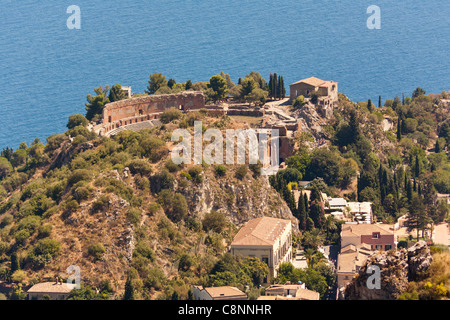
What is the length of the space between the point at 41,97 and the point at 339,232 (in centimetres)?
8427

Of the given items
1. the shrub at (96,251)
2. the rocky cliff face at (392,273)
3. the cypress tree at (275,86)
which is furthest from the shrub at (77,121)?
the rocky cliff face at (392,273)

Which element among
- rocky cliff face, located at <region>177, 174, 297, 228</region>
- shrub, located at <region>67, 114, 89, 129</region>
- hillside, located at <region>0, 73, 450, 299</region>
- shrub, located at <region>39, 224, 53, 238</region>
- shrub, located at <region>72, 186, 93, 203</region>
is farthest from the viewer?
shrub, located at <region>67, 114, 89, 129</region>

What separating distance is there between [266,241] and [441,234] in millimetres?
22955

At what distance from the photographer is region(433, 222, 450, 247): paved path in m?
80.2

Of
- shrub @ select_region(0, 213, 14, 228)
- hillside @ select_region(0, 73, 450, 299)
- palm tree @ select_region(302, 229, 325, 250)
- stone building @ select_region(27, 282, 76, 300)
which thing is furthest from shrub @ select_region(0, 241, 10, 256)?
palm tree @ select_region(302, 229, 325, 250)

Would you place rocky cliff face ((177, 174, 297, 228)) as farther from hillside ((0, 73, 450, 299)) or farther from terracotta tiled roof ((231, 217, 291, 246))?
terracotta tiled roof ((231, 217, 291, 246))

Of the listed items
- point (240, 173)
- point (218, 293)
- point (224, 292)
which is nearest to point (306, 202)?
point (240, 173)

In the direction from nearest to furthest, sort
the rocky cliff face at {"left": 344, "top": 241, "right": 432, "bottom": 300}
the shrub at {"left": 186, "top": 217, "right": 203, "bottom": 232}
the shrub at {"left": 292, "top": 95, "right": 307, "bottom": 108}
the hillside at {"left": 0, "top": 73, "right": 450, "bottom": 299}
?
1. the rocky cliff face at {"left": 344, "top": 241, "right": 432, "bottom": 300}
2. the hillside at {"left": 0, "top": 73, "right": 450, "bottom": 299}
3. the shrub at {"left": 186, "top": 217, "right": 203, "bottom": 232}
4. the shrub at {"left": 292, "top": 95, "right": 307, "bottom": 108}

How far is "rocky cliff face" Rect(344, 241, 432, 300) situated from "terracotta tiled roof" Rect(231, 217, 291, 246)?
3328cm

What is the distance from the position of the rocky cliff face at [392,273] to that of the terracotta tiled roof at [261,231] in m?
33.3

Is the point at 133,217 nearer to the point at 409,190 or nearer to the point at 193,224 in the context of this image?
the point at 193,224

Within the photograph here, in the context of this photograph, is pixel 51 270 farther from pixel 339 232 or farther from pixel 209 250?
pixel 339 232

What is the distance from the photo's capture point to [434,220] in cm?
Answer: 8569

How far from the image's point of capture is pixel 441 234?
3295 inches
